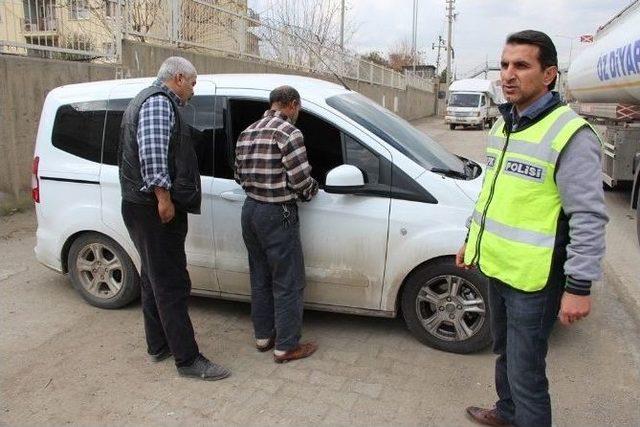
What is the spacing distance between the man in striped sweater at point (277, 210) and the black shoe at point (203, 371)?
1.25 ft

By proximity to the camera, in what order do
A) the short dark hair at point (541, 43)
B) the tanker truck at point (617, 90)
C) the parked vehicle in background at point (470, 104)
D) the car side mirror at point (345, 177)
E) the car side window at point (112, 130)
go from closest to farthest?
the short dark hair at point (541, 43) < the car side mirror at point (345, 177) < the car side window at point (112, 130) < the tanker truck at point (617, 90) < the parked vehicle in background at point (470, 104)

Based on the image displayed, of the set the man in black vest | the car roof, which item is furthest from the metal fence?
the man in black vest

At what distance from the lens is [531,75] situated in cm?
225

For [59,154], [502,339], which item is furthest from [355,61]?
[502,339]

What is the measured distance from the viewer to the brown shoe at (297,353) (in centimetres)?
368

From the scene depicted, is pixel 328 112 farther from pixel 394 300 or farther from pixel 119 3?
pixel 119 3

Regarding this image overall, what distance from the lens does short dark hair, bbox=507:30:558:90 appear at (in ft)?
7.29

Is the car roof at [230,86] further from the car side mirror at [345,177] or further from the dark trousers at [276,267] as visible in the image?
the dark trousers at [276,267]

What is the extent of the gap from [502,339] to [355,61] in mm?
22690

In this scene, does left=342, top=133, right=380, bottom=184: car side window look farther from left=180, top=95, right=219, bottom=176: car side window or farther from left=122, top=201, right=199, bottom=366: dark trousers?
left=122, top=201, right=199, bottom=366: dark trousers

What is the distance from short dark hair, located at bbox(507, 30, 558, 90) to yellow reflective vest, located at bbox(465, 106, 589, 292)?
190 mm

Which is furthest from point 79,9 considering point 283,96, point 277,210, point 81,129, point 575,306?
point 575,306

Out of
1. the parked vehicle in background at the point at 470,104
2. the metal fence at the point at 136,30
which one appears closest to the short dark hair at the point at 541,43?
the metal fence at the point at 136,30

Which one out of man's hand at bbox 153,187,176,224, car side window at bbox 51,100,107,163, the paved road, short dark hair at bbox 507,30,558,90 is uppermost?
short dark hair at bbox 507,30,558,90
